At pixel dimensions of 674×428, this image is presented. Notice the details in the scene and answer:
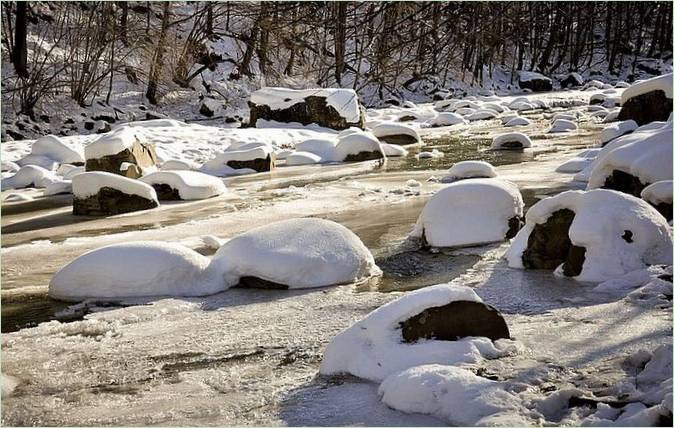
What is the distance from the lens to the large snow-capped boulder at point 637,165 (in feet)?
20.1

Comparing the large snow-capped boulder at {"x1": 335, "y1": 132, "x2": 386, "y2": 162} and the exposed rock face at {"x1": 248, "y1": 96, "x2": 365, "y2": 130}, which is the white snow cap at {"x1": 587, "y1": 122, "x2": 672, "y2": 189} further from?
the exposed rock face at {"x1": 248, "y1": 96, "x2": 365, "y2": 130}

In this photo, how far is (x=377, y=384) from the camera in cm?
321

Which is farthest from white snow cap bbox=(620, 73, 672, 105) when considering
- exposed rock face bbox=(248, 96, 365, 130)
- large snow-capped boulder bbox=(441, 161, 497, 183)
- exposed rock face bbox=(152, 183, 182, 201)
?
exposed rock face bbox=(152, 183, 182, 201)

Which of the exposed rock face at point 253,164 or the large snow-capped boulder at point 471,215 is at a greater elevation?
the large snow-capped boulder at point 471,215

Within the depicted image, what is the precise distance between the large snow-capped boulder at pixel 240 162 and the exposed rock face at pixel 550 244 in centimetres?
717

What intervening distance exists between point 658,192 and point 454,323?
2771mm

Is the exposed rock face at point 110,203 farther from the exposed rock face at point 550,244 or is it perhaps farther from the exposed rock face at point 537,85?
the exposed rock face at point 537,85

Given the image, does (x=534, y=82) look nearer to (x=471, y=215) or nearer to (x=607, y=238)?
(x=471, y=215)

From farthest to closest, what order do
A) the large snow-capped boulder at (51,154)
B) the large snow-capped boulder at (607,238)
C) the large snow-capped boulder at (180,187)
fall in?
the large snow-capped boulder at (51,154)
the large snow-capped boulder at (180,187)
the large snow-capped boulder at (607,238)

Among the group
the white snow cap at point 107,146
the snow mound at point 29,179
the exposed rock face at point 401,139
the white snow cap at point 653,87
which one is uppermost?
the white snow cap at point 653,87

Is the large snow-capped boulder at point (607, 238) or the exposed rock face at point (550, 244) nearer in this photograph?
the large snow-capped boulder at point (607, 238)

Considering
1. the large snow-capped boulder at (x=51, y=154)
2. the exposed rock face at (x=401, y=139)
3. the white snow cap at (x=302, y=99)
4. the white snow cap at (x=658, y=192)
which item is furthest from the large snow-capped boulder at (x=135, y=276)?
the white snow cap at (x=302, y=99)

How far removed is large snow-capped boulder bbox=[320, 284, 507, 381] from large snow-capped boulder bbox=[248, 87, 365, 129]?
1296 centimetres

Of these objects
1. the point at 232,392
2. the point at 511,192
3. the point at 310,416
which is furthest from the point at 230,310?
the point at 511,192
